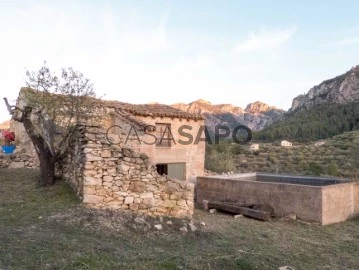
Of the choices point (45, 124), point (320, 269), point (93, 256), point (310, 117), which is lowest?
point (320, 269)

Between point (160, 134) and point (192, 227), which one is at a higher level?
point (160, 134)

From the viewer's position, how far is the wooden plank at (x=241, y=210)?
10200mm

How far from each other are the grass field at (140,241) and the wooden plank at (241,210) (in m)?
0.37

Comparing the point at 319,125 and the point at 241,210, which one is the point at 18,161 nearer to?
the point at 241,210

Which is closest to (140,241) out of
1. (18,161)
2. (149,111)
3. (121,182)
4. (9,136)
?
(121,182)

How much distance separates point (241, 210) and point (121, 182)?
177 inches

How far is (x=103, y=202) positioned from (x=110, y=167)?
2.79 feet

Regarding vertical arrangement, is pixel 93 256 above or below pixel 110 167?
below

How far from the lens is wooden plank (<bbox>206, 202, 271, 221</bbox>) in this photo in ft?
33.5

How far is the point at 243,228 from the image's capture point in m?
8.89

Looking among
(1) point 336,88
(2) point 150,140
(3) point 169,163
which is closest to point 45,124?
(2) point 150,140

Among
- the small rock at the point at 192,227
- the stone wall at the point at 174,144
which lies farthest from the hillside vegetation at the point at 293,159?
the small rock at the point at 192,227

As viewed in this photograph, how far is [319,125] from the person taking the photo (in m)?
41.9

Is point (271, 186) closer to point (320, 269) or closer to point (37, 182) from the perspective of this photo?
point (320, 269)
